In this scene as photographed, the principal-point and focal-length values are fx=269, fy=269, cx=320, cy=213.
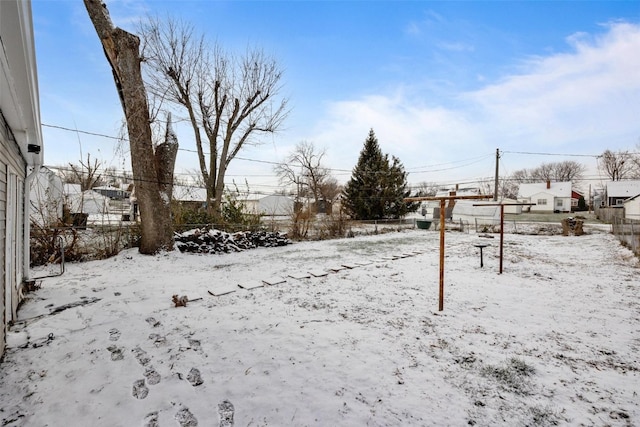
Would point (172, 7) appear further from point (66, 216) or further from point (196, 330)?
point (196, 330)

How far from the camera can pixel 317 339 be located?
2736 millimetres

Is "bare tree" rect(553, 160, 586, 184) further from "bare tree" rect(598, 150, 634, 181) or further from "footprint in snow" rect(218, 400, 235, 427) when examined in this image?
"footprint in snow" rect(218, 400, 235, 427)

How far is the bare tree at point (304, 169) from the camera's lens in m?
27.1

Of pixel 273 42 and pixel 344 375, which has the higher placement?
pixel 273 42

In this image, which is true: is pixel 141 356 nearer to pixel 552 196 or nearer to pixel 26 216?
pixel 26 216

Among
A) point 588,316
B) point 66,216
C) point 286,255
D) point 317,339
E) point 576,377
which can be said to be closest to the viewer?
point 576,377

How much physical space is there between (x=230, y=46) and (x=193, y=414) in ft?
41.1

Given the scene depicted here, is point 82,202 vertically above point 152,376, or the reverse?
point 82,202

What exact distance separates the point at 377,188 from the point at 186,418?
1725 centimetres

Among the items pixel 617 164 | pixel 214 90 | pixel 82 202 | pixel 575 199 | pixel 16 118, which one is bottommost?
pixel 82 202

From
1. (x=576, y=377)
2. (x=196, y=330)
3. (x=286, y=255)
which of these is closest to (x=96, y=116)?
(x=286, y=255)

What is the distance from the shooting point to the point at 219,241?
8125 mm

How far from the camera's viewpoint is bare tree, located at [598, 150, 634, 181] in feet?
108

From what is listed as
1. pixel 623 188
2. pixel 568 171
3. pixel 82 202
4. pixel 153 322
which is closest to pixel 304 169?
pixel 82 202
